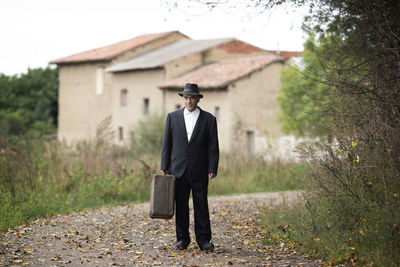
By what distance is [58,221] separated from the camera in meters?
10.3

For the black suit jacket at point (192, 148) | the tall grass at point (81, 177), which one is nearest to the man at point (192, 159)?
the black suit jacket at point (192, 148)

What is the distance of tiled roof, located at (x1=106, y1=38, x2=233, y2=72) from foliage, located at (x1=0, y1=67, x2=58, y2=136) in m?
17.1

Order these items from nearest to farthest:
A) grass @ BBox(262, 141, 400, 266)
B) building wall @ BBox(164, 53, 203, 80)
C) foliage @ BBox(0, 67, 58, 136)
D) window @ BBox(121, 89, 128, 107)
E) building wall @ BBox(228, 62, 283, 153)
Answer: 1. grass @ BBox(262, 141, 400, 266)
2. building wall @ BBox(228, 62, 283, 153)
3. building wall @ BBox(164, 53, 203, 80)
4. window @ BBox(121, 89, 128, 107)
5. foliage @ BBox(0, 67, 58, 136)

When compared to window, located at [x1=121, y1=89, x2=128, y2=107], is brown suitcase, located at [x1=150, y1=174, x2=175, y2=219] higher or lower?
lower

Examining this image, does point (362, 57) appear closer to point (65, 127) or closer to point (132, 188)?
point (132, 188)

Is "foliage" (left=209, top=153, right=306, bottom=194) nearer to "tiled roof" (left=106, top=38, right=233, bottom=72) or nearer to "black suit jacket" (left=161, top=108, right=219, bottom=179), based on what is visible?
"black suit jacket" (left=161, top=108, right=219, bottom=179)

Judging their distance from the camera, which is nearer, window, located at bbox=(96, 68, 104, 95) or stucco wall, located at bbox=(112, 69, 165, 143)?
stucco wall, located at bbox=(112, 69, 165, 143)

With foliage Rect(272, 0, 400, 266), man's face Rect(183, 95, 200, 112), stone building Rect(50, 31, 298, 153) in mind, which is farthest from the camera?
stone building Rect(50, 31, 298, 153)

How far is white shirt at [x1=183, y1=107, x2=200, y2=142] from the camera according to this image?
7707mm

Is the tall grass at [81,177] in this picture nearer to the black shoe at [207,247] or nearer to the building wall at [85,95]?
the black shoe at [207,247]

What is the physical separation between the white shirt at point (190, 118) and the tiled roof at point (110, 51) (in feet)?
110

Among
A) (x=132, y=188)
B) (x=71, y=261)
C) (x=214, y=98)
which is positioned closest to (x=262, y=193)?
(x=132, y=188)

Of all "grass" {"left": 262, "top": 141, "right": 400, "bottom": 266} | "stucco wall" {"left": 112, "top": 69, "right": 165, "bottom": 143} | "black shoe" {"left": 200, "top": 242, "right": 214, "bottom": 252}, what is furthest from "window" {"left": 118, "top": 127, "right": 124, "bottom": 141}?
"black shoe" {"left": 200, "top": 242, "right": 214, "bottom": 252}

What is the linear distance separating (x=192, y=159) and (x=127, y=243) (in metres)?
1.71
